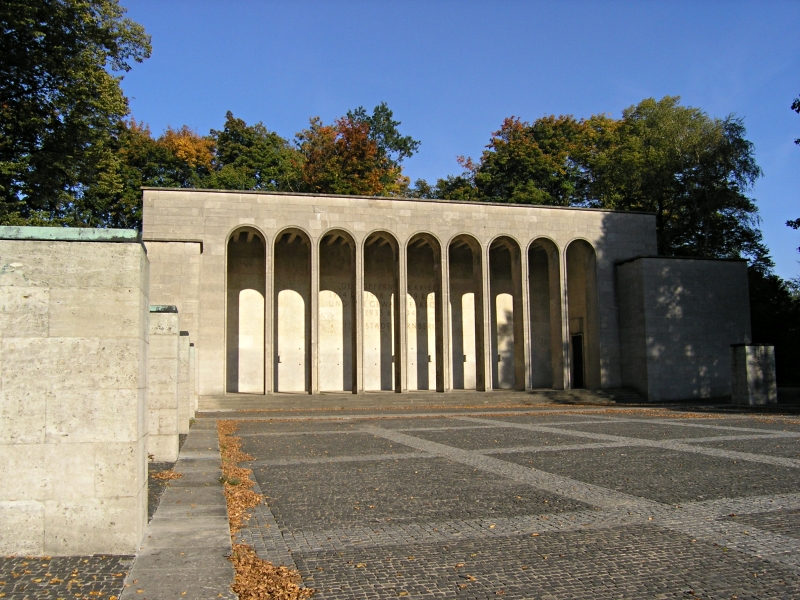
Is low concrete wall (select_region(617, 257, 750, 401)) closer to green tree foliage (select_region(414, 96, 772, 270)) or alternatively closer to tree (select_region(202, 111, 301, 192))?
green tree foliage (select_region(414, 96, 772, 270))

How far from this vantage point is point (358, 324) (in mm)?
28578

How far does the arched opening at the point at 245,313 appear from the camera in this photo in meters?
30.4

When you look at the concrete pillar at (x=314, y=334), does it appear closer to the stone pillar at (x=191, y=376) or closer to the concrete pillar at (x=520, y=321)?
the stone pillar at (x=191, y=376)

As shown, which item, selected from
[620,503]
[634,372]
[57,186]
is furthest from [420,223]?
[620,503]

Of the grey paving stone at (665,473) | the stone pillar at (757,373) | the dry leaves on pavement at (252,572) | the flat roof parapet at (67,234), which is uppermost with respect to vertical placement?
the flat roof parapet at (67,234)

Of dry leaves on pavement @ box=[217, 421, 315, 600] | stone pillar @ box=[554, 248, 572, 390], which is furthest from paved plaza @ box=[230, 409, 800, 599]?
stone pillar @ box=[554, 248, 572, 390]

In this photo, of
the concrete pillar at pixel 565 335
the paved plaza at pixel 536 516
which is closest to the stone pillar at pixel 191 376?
the paved plaza at pixel 536 516

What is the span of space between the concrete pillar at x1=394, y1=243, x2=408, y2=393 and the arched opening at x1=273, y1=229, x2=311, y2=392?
404 cm

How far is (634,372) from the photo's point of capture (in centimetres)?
3064

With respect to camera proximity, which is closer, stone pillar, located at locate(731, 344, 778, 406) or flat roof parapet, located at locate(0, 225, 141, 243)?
flat roof parapet, located at locate(0, 225, 141, 243)

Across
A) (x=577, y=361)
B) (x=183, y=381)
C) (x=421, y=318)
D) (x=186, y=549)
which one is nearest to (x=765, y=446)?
(x=186, y=549)

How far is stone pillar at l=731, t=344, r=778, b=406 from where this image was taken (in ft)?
80.8

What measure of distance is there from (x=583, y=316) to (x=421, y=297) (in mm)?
7516

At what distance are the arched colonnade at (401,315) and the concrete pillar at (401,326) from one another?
0.05 meters
